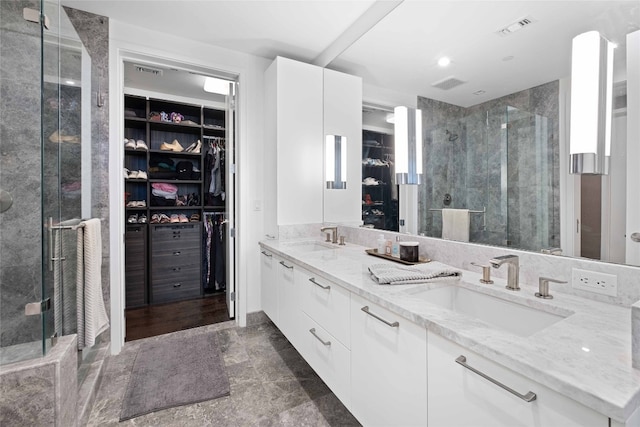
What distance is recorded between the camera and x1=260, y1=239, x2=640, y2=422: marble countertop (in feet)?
1.83

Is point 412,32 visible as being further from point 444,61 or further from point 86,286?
point 86,286

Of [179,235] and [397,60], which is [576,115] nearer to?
[397,60]

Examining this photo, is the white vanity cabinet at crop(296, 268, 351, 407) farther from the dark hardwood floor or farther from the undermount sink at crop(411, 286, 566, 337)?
A: the dark hardwood floor

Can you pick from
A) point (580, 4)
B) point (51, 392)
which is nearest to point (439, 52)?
point (580, 4)

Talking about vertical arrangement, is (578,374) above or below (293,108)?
below

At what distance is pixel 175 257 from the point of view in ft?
11.3

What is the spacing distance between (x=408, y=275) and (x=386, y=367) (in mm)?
392

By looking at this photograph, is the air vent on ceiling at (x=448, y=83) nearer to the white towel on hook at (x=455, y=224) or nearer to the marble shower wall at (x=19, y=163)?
the white towel on hook at (x=455, y=224)

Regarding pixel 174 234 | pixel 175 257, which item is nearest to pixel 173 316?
pixel 175 257

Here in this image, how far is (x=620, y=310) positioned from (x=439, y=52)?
4.73 feet

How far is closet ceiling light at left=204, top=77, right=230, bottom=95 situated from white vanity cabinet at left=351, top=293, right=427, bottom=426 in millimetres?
2968

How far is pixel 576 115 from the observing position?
106 cm

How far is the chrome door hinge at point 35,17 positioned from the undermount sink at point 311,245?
189 centimetres

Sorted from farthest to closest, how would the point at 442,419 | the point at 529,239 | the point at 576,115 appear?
the point at 529,239
the point at 576,115
the point at 442,419
